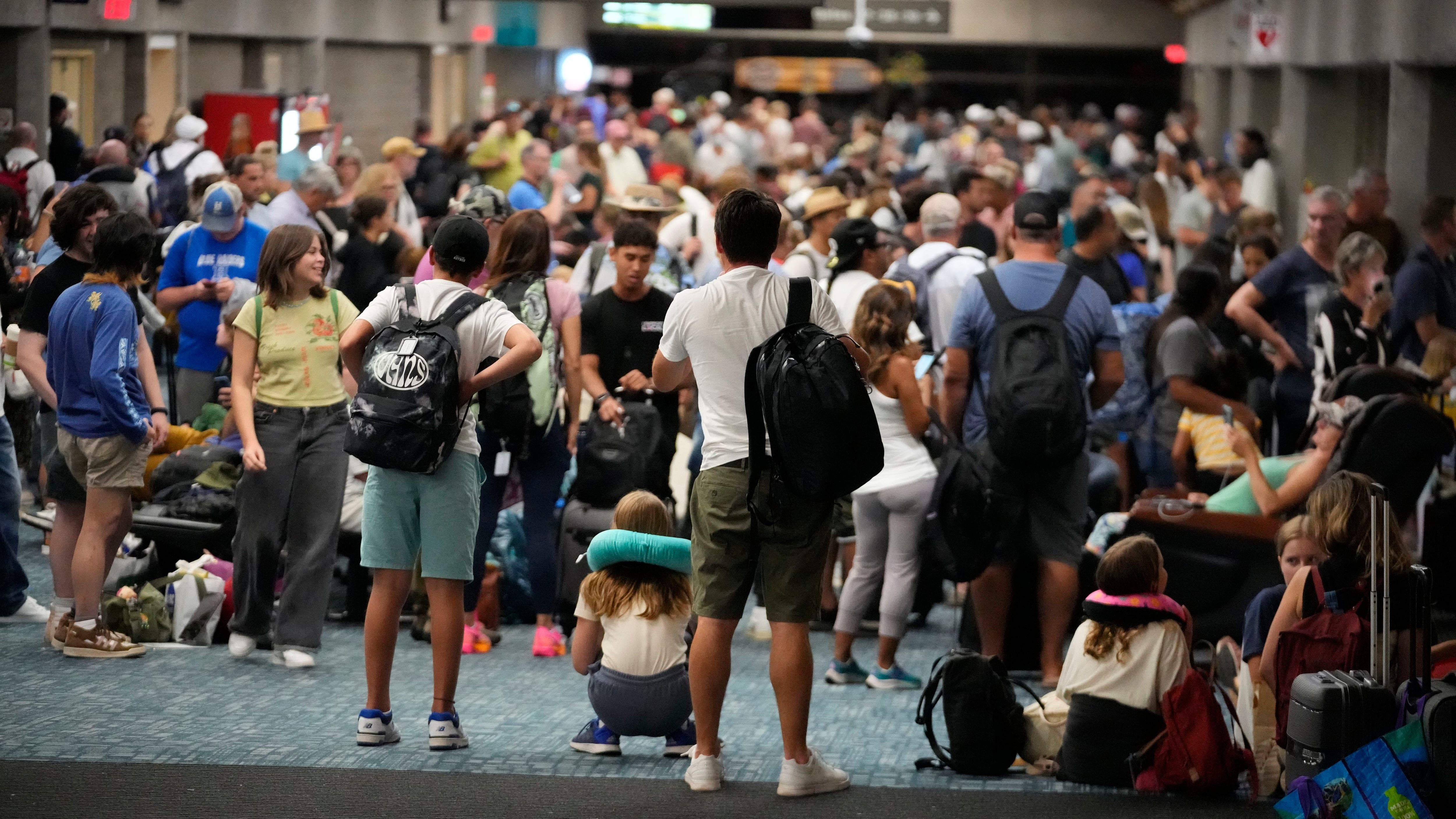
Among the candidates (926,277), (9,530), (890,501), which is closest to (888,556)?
(890,501)

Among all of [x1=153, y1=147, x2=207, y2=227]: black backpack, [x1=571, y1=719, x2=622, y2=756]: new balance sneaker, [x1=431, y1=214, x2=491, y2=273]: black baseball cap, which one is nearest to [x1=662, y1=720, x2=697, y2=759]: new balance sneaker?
[x1=571, y1=719, x2=622, y2=756]: new balance sneaker

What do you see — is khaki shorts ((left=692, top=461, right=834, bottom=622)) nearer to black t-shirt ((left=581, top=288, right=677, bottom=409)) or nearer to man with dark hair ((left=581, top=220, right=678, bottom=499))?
man with dark hair ((left=581, top=220, right=678, bottom=499))

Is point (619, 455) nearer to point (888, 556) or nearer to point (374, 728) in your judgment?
point (888, 556)

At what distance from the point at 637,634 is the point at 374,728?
790 mm

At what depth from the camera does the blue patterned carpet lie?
4754 millimetres

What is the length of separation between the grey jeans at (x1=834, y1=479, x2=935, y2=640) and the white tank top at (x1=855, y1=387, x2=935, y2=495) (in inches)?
0.8

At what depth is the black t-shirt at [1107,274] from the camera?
28.1 ft

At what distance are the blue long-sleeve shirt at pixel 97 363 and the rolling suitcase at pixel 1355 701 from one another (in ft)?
12.5

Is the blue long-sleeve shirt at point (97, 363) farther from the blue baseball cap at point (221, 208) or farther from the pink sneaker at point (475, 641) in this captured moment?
the blue baseball cap at point (221, 208)

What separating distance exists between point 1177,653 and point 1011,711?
49 cm

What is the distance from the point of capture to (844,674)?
241 inches

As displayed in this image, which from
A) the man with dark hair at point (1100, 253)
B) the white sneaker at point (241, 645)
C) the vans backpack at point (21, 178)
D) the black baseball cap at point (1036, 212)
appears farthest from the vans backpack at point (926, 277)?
the vans backpack at point (21, 178)

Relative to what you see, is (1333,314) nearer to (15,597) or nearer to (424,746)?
(424,746)

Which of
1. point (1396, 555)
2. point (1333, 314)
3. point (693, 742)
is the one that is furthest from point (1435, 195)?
point (693, 742)
